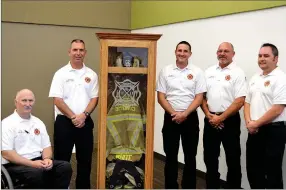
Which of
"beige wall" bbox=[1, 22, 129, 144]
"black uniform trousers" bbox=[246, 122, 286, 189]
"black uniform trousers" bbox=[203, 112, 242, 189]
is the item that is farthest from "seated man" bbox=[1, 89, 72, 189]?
"beige wall" bbox=[1, 22, 129, 144]

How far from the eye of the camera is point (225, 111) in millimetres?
3562

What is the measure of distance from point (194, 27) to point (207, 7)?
34cm

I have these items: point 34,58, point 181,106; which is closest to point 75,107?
point 181,106

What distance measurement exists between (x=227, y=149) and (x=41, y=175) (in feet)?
5.66

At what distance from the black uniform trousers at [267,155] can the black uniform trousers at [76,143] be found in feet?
4.87

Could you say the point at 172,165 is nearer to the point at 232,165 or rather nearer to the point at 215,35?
the point at 232,165

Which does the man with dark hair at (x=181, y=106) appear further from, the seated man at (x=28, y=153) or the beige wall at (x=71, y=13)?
the beige wall at (x=71, y=13)

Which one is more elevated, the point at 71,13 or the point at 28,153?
the point at 71,13

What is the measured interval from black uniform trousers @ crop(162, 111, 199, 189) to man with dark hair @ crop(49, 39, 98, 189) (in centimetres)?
75

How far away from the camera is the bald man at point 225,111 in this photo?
11.8 ft

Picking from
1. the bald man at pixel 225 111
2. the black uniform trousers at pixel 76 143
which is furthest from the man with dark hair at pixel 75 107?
the bald man at pixel 225 111

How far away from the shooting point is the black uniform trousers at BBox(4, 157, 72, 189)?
2857 mm

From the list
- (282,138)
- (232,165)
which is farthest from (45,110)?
(282,138)

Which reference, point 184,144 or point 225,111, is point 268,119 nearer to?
point 225,111
